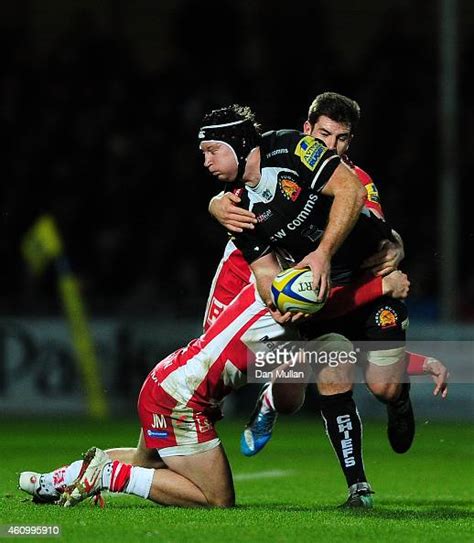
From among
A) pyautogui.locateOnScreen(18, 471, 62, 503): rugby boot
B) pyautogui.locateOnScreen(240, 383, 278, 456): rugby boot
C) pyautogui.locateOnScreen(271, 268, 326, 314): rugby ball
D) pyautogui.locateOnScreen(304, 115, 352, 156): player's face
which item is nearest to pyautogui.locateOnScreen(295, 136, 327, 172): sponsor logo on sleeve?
pyautogui.locateOnScreen(271, 268, 326, 314): rugby ball

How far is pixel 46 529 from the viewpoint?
6.20 meters

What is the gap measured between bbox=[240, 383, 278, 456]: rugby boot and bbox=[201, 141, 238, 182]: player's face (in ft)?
7.13

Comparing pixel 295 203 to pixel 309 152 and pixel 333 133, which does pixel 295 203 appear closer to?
pixel 309 152

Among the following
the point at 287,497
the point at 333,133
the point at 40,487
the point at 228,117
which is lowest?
the point at 287,497

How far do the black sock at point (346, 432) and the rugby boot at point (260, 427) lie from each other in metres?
1.52

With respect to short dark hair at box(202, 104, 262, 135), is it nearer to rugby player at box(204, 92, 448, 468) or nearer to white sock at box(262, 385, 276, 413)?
rugby player at box(204, 92, 448, 468)

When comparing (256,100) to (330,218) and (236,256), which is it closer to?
(236,256)

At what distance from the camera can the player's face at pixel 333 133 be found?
8070mm

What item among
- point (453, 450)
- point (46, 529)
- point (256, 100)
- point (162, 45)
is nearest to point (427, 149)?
point (256, 100)

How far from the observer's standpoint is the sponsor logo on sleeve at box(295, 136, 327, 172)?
6.98 metres

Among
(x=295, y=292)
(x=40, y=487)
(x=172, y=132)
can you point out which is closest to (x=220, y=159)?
(x=295, y=292)

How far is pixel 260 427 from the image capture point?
8898mm

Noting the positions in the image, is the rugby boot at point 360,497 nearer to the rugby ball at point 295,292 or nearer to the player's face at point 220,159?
the rugby ball at point 295,292

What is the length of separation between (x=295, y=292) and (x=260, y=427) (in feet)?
7.20
